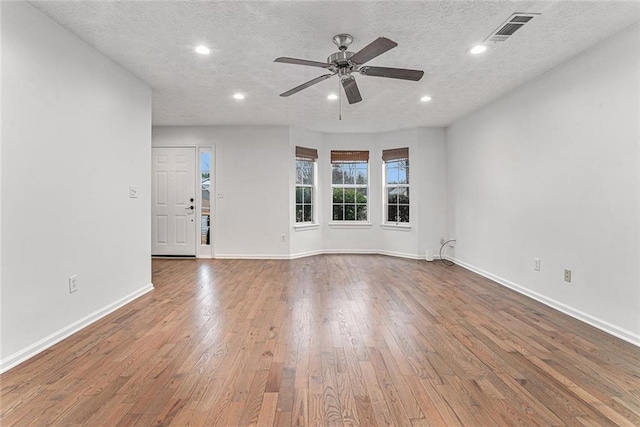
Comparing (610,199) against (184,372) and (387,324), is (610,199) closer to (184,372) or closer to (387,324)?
(387,324)

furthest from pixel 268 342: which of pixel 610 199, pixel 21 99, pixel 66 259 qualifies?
pixel 610 199

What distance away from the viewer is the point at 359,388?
182cm

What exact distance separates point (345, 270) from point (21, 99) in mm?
4096

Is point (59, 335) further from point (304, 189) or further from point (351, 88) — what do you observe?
point (304, 189)

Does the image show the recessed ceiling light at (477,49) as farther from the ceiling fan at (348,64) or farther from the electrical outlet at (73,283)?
the electrical outlet at (73,283)

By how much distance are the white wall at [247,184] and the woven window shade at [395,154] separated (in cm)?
193

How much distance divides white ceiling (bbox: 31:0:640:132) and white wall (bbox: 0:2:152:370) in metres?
0.26

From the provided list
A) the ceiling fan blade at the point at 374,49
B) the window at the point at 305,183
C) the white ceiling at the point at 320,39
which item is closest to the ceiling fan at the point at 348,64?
the ceiling fan blade at the point at 374,49

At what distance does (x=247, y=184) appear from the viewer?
6047 millimetres

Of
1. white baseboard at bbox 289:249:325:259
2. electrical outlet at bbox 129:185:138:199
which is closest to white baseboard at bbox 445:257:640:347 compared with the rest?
white baseboard at bbox 289:249:325:259

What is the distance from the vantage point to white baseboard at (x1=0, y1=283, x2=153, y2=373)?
2.06 metres

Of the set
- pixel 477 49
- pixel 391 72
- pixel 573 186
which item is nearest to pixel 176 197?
pixel 391 72

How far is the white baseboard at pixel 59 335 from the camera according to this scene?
6.75ft

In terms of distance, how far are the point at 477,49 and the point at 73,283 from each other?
13.1ft
